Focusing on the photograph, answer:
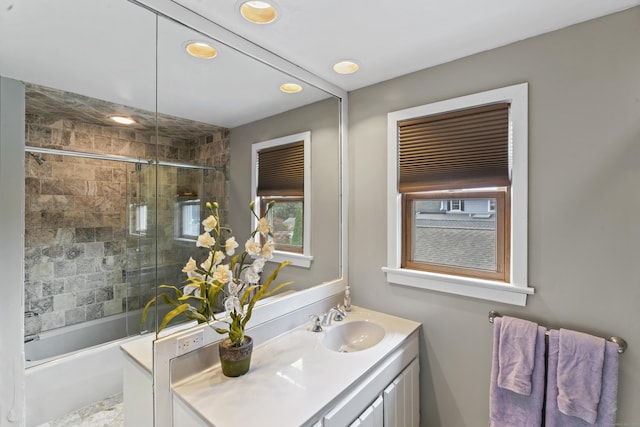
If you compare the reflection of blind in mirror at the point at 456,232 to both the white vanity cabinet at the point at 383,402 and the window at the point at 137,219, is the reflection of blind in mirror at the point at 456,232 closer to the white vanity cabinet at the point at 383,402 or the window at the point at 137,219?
the white vanity cabinet at the point at 383,402

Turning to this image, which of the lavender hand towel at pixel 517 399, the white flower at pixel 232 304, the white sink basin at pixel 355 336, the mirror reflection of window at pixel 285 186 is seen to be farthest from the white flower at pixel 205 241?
the lavender hand towel at pixel 517 399

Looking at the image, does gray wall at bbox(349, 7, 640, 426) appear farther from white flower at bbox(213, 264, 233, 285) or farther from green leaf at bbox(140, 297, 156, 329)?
green leaf at bbox(140, 297, 156, 329)

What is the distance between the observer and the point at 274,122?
170 cm

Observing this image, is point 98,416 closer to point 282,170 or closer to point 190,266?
point 190,266

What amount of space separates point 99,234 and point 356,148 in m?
1.55

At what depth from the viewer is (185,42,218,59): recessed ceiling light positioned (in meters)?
1.27

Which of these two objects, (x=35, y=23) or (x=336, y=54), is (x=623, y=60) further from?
(x=35, y=23)

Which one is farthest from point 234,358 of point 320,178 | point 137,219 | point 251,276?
point 320,178

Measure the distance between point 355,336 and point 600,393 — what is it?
1.13 meters

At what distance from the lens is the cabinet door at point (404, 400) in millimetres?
1435

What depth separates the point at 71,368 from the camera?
0.99 metres

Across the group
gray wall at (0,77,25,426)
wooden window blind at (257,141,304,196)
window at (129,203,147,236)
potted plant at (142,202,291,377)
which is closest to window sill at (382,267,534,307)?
wooden window blind at (257,141,304,196)

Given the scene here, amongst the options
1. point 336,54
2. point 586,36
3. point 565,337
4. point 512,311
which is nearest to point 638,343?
point 565,337

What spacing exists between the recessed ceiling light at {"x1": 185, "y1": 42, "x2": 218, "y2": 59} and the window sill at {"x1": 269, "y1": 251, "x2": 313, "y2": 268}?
3.43ft
